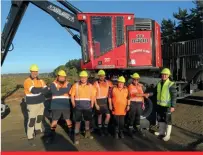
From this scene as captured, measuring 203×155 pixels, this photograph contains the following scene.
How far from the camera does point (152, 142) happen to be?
793 centimetres

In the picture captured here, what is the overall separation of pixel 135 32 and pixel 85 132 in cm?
466

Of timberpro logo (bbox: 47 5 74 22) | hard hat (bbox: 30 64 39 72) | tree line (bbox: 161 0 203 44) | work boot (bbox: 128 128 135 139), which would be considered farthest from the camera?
tree line (bbox: 161 0 203 44)

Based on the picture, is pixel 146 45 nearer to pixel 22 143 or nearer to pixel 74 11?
pixel 74 11

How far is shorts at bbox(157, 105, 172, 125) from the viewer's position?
8312 millimetres

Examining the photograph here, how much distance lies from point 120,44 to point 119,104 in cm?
358

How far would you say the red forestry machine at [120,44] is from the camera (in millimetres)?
11156

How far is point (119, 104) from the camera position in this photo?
830 cm

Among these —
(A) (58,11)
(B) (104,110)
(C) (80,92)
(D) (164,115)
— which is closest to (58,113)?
(C) (80,92)

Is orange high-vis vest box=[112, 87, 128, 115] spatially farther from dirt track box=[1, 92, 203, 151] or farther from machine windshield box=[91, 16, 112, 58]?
machine windshield box=[91, 16, 112, 58]

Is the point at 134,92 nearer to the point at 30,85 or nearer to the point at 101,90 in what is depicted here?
the point at 101,90

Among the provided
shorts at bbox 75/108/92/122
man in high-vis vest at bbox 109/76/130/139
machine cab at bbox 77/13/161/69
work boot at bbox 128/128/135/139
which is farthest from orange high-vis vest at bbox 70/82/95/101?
machine cab at bbox 77/13/161/69

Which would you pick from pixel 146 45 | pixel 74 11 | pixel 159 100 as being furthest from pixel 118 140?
pixel 74 11

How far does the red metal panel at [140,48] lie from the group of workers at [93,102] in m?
2.82

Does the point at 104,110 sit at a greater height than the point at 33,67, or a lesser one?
lesser
